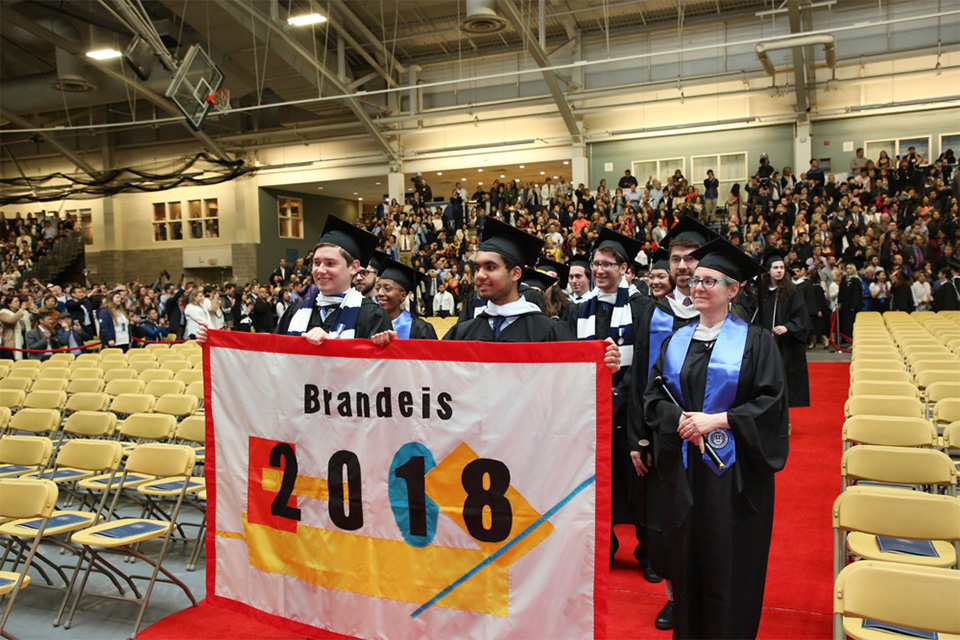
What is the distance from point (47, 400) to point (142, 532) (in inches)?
144

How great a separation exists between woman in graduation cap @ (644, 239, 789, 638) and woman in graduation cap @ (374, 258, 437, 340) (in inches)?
75.4

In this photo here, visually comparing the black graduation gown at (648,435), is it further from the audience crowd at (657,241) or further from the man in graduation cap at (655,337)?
the audience crowd at (657,241)

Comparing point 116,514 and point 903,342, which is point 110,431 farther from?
point 903,342

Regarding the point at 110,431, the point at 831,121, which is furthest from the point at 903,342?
the point at 831,121

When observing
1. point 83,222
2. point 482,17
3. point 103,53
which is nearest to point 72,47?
point 103,53

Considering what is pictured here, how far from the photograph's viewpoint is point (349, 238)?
337 centimetres

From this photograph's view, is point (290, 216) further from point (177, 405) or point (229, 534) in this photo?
point (229, 534)

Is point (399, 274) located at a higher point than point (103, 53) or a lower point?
lower

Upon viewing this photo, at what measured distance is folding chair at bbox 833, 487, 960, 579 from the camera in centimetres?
299

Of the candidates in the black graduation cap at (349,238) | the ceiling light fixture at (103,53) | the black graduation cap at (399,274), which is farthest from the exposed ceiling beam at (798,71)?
the ceiling light fixture at (103,53)

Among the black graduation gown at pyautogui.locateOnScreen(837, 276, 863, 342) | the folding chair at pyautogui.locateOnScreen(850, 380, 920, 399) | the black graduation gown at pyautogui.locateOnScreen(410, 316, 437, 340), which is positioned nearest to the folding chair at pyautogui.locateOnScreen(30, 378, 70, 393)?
the black graduation gown at pyautogui.locateOnScreen(410, 316, 437, 340)

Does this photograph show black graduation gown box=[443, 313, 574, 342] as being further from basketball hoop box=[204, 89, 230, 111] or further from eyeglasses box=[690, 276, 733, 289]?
basketball hoop box=[204, 89, 230, 111]

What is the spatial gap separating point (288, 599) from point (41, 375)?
7111 millimetres

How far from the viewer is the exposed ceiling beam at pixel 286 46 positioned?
17594mm
